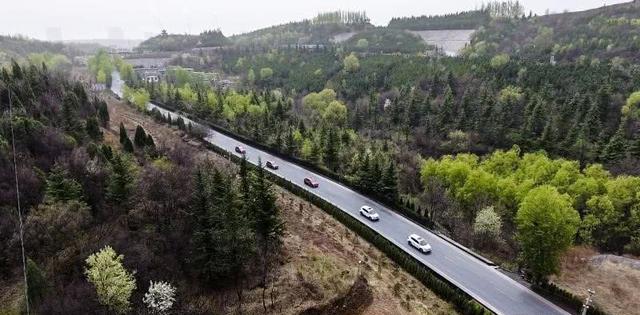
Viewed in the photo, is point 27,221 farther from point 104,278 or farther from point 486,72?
point 486,72

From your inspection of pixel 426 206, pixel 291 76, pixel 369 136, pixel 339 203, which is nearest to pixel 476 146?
pixel 369 136

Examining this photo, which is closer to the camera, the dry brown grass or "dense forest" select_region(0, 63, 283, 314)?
"dense forest" select_region(0, 63, 283, 314)

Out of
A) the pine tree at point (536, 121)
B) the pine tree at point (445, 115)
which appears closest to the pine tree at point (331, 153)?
the pine tree at point (445, 115)

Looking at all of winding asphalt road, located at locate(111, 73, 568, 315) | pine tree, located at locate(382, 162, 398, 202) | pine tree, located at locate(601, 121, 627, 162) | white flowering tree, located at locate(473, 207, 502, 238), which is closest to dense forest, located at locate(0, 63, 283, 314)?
winding asphalt road, located at locate(111, 73, 568, 315)

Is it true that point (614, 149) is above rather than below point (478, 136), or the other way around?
above

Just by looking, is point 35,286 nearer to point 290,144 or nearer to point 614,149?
point 290,144

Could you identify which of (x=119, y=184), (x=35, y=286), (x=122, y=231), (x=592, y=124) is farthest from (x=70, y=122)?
(x=592, y=124)

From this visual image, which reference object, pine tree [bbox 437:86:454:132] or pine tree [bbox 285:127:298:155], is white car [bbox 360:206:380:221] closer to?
pine tree [bbox 285:127:298:155]
